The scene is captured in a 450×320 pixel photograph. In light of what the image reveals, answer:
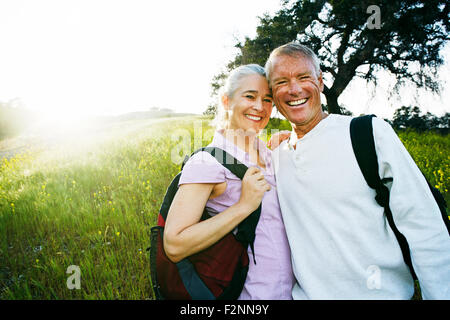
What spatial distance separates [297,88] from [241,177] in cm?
86

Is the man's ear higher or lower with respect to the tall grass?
higher

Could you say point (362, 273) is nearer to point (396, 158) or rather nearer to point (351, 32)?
point (396, 158)

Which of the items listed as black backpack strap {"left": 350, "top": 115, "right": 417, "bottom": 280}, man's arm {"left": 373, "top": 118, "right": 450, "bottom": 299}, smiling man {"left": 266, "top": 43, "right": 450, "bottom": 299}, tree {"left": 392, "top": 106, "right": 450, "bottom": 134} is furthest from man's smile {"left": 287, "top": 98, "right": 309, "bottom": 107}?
tree {"left": 392, "top": 106, "right": 450, "bottom": 134}

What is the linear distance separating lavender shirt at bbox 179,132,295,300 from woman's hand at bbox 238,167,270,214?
10 centimetres

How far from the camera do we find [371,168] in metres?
1.48

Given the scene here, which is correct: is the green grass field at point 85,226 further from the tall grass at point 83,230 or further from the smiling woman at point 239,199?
the smiling woman at point 239,199

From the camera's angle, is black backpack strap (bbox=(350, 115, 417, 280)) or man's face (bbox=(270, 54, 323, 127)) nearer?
black backpack strap (bbox=(350, 115, 417, 280))

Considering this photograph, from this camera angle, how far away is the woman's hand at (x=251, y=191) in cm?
150

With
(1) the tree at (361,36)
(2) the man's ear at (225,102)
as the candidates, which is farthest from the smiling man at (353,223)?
(1) the tree at (361,36)

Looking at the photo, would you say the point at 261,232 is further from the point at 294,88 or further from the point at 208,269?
the point at 294,88

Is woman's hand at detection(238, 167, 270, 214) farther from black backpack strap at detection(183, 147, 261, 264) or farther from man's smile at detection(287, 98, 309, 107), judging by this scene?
man's smile at detection(287, 98, 309, 107)

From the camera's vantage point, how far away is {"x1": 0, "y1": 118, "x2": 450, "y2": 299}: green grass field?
8.36 ft

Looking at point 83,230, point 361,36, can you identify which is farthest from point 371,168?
point 361,36

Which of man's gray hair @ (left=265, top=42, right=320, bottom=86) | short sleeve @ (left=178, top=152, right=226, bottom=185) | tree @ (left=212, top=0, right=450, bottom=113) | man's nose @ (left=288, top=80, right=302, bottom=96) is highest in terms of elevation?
tree @ (left=212, top=0, right=450, bottom=113)
